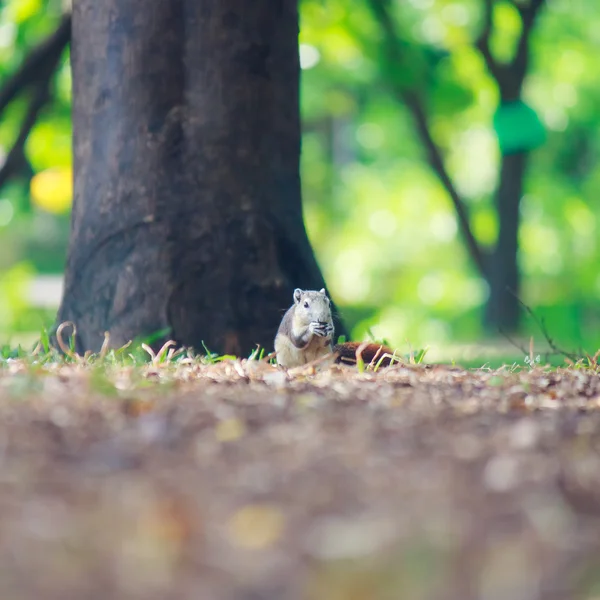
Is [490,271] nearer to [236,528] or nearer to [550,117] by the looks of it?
[550,117]

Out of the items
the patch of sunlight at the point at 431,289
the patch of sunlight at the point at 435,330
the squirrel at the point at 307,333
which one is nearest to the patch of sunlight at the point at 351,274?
the patch of sunlight at the point at 431,289

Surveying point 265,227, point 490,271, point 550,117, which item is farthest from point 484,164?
point 265,227

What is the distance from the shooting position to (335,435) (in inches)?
106

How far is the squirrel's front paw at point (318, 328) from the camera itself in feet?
15.1

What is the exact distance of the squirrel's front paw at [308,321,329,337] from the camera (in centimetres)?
461

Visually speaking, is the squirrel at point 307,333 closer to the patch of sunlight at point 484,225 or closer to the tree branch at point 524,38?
the tree branch at point 524,38

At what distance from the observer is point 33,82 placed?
11188 millimetres

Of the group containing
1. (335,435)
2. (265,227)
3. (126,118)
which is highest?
(126,118)

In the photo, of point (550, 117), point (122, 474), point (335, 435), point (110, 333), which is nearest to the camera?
point (122, 474)

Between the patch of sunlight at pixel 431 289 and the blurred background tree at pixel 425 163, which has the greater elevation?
the blurred background tree at pixel 425 163

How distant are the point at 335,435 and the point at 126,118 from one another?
3.29 meters

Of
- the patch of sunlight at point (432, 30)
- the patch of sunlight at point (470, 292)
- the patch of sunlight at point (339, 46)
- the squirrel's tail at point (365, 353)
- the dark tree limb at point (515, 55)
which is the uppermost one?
the patch of sunlight at point (432, 30)

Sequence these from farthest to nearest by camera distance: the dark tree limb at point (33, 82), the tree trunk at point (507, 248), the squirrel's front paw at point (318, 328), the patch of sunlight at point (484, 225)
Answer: the patch of sunlight at point (484, 225), the tree trunk at point (507, 248), the dark tree limb at point (33, 82), the squirrel's front paw at point (318, 328)

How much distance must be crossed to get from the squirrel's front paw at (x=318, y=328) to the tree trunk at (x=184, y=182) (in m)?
0.90
